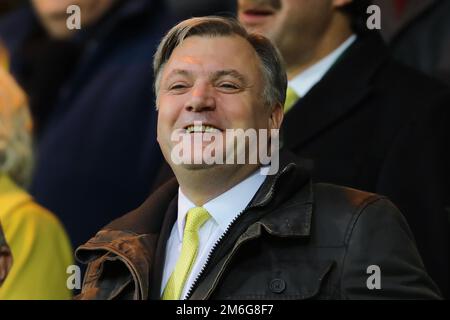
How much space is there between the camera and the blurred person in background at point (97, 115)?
14.5ft

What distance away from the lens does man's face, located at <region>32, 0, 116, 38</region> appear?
4.96 meters

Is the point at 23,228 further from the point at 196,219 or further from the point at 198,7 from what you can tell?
the point at 198,7

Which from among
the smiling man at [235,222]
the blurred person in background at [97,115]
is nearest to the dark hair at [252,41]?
the smiling man at [235,222]

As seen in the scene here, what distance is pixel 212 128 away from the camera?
120 inches

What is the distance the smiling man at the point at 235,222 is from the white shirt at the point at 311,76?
595mm

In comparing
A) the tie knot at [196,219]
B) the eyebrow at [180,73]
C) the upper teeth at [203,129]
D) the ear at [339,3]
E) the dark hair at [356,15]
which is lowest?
the tie knot at [196,219]

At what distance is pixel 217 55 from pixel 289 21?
2.32ft

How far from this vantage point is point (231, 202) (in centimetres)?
305

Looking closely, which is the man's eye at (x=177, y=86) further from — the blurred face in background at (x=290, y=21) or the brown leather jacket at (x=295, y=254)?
the blurred face in background at (x=290, y=21)

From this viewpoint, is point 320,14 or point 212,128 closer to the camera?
point 212,128
